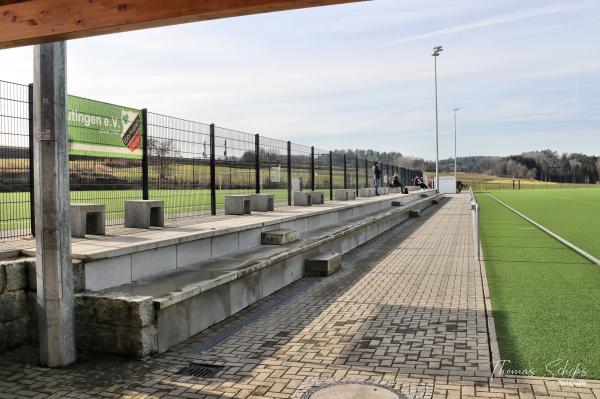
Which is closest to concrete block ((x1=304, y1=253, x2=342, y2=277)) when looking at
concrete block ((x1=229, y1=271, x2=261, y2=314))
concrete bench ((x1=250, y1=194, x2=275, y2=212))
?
concrete block ((x1=229, y1=271, x2=261, y2=314))

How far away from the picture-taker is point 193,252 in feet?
27.8

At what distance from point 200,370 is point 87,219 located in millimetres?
4128

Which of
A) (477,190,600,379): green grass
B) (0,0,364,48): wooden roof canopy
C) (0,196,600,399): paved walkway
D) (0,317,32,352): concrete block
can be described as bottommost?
(0,196,600,399): paved walkway

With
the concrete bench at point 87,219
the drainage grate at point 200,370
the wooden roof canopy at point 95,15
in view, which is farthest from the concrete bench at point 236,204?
the wooden roof canopy at point 95,15

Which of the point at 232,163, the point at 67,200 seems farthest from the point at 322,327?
the point at 232,163

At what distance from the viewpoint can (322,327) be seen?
6.95 meters

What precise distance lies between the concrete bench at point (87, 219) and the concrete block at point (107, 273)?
5.24ft

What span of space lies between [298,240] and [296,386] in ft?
21.7

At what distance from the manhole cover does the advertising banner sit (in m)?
5.62

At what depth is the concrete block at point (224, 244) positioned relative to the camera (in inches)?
359

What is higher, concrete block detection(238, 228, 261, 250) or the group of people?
the group of people

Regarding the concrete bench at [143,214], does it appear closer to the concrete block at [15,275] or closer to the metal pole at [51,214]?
the concrete block at [15,275]

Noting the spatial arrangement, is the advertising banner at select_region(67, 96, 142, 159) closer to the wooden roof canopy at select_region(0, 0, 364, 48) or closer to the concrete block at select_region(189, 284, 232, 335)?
the concrete block at select_region(189, 284, 232, 335)

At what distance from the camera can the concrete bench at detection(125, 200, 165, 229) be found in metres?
9.68
